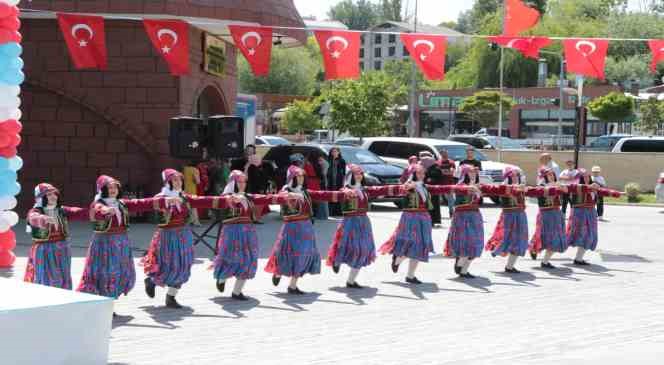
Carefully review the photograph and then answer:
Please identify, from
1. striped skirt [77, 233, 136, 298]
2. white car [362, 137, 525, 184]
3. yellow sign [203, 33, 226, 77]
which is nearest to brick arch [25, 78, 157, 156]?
yellow sign [203, 33, 226, 77]

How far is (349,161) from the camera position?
23.9m

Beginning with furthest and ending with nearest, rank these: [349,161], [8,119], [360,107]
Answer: [360,107], [349,161], [8,119]

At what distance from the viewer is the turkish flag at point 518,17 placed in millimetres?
18641

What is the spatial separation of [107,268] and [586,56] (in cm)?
1038

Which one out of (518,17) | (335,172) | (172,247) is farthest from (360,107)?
(172,247)

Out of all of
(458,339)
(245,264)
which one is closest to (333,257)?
(245,264)

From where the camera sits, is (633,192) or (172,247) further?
(633,192)

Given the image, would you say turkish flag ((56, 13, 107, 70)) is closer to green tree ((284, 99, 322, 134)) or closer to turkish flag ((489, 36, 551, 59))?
turkish flag ((489, 36, 551, 59))

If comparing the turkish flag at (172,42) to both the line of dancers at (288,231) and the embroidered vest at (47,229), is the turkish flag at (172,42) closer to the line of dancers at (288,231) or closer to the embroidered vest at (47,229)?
the line of dancers at (288,231)

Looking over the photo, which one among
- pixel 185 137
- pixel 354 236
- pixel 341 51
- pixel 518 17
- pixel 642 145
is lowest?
pixel 354 236

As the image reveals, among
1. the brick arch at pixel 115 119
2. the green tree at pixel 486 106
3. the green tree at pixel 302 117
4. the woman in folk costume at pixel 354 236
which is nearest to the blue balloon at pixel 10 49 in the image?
the woman in folk costume at pixel 354 236

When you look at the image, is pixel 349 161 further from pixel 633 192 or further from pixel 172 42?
pixel 633 192

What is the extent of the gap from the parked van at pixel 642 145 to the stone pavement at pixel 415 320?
20351 mm

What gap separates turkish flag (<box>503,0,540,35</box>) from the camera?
18641 mm
